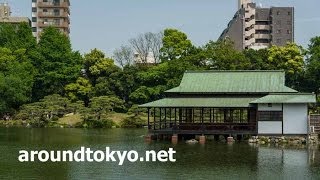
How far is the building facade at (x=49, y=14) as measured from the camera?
10456 centimetres

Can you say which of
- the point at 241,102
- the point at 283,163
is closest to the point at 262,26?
the point at 241,102

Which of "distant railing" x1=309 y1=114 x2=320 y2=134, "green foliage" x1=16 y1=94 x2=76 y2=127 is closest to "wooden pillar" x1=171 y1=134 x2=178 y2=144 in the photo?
"distant railing" x1=309 y1=114 x2=320 y2=134

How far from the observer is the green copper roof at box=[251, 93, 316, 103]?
43188 mm

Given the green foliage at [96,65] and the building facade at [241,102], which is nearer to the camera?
the building facade at [241,102]

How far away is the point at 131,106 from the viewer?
71688 millimetres

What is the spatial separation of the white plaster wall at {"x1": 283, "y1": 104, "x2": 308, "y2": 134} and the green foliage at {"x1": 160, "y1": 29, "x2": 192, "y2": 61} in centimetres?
3158

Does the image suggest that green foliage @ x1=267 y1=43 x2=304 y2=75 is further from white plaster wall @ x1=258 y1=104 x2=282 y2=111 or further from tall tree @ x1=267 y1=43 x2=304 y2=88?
white plaster wall @ x1=258 y1=104 x2=282 y2=111

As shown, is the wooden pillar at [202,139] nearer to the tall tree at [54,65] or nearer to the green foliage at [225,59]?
the green foliage at [225,59]

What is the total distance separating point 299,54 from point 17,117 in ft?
113

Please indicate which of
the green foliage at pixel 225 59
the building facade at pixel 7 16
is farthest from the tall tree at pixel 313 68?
the building facade at pixel 7 16

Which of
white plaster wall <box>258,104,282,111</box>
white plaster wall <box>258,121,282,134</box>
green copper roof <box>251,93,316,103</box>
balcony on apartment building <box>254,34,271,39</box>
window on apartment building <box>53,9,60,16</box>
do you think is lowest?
white plaster wall <box>258,121,282,134</box>

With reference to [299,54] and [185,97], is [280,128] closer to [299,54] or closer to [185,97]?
[185,97]

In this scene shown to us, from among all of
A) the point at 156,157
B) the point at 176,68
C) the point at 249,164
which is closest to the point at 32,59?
the point at 176,68

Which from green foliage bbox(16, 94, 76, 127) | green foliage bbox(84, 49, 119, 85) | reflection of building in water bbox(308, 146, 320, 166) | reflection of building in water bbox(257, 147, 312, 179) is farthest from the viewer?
green foliage bbox(84, 49, 119, 85)
